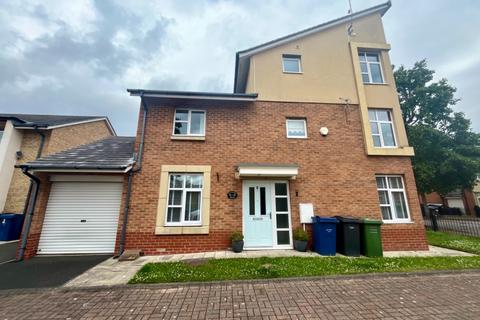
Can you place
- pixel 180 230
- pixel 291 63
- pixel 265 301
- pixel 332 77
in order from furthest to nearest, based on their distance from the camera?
pixel 291 63, pixel 332 77, pixel 180 230, pixel 265 301

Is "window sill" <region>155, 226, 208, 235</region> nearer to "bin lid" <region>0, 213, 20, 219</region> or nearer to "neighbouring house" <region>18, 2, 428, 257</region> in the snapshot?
"neighbouring house" <region>18, 2, 428, 257</region>

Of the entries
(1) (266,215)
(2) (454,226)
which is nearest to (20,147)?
(1) (266,215)

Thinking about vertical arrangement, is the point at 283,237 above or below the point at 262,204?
below

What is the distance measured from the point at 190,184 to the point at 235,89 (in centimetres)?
760

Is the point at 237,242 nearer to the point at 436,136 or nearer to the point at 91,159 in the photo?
the point at 91,159

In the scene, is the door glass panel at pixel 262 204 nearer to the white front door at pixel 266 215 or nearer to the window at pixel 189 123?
the white front door at pixel 266 215

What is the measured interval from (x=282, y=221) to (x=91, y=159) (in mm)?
7510

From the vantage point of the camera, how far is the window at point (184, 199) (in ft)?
23.2

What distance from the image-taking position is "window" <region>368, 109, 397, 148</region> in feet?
27.7

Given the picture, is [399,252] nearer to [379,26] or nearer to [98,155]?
[379,26]

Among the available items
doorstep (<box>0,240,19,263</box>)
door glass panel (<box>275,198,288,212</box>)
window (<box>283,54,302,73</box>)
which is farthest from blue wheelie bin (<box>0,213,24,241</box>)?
window (<box>283,54,302,73</box>)

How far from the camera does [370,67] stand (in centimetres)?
934

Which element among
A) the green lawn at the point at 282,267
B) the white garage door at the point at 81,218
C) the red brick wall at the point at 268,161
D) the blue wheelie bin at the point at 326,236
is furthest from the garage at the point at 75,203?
the blue wheelie bin at the point at 326,236

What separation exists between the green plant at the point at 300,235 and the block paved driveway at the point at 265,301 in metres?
2.19
